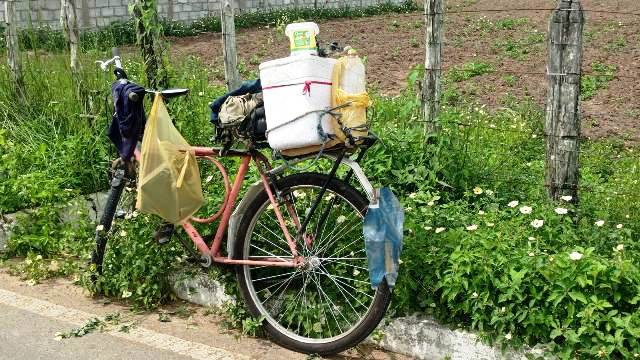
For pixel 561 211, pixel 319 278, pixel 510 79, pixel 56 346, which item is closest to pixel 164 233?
pixel 56 346

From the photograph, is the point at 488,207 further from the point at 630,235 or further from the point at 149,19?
the point at 149,19

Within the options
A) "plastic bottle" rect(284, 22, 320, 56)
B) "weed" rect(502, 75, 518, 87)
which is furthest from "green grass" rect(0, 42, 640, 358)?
"weed" rect(502, 75, 518, 87)

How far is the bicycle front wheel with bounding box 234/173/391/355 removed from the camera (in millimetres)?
4141

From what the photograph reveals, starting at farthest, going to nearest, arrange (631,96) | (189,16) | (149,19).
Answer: (189,16) < (631,96) < (149,19)

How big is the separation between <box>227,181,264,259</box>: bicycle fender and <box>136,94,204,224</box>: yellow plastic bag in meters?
0.27

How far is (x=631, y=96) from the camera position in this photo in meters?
8.87

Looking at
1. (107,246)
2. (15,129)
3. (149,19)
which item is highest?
(149,19)

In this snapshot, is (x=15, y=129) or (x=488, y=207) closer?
(x=488, y=207)

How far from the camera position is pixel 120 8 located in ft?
55.8

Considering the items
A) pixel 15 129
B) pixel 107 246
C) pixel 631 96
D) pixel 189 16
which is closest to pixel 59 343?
pixel 107 246

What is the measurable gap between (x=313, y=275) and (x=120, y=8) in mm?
14101

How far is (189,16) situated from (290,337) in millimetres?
15289

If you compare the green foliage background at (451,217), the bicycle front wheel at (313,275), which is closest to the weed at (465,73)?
the green foliage background at (451,217)

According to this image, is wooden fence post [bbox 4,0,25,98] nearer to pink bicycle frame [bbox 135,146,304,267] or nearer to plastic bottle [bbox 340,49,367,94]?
pink bicycle frame [bbox 135,146,304,267]
